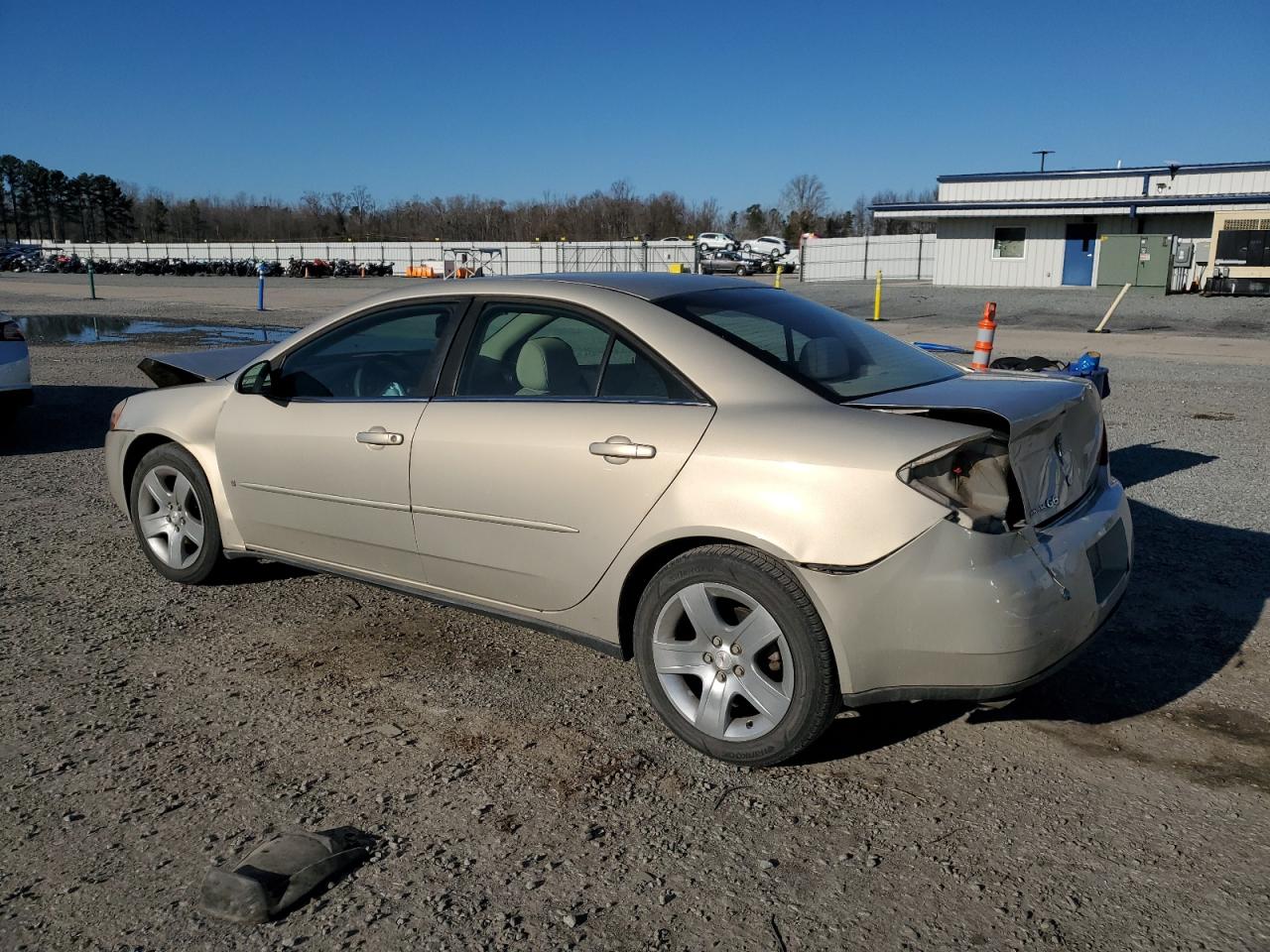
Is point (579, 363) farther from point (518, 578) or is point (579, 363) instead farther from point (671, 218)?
point (671, 218)

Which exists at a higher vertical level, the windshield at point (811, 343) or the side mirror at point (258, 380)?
the windshield at point (811, 343)

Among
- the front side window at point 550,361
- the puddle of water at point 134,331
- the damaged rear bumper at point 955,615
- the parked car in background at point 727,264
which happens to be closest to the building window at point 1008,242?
the parked car in background at point 727,264

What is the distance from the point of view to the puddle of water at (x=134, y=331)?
19406 millimetres

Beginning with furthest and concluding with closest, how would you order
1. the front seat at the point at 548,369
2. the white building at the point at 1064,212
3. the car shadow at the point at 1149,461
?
1. the white building at the point at 1064,212
2. the car shadow at the point at 1149,461
3. the front seat at the point at 548,369

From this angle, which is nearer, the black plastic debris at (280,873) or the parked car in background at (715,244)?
the black plastic debris at (280,873)

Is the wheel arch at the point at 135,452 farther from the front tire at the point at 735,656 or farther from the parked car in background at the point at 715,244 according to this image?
the parked car in background at the point at 715,244

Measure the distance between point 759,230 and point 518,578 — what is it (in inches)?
4741

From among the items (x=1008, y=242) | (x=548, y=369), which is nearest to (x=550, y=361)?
(x=548, y=369)

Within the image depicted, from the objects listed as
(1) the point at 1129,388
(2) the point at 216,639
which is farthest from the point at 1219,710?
(1) the point at 1129,388

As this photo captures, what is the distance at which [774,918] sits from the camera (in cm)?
259

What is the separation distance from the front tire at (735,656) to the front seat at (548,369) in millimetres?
869

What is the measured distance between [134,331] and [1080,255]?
33.3 m

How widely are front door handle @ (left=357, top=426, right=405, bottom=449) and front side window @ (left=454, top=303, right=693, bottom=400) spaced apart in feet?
1.00

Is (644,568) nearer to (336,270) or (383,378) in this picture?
(383,378)
